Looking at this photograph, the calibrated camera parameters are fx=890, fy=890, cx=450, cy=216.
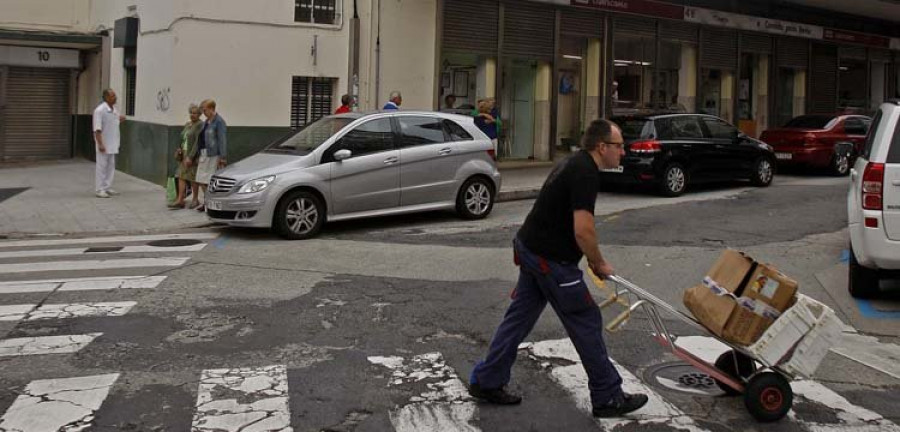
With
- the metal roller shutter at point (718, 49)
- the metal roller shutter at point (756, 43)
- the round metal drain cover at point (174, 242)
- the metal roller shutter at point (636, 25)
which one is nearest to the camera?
the round metal drain cover at point (174, 242)

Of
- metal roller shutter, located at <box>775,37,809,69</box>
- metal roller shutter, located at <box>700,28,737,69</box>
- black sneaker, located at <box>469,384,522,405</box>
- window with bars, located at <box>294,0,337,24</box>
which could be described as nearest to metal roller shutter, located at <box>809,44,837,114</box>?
metal roller shutter, located at <box>775,37,809,69</box>

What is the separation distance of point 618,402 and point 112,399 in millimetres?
3017

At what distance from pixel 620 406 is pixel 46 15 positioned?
64.2ft

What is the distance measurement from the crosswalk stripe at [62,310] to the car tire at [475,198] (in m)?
6.06

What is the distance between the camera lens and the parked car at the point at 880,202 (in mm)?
7609

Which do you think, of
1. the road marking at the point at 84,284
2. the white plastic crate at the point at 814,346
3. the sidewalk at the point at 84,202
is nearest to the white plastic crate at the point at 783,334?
the white plastic crate at the point at 814,346

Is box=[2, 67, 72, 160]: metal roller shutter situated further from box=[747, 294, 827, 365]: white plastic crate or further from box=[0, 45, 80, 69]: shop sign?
box=[747, 294, 827, 365]: white plastic crate

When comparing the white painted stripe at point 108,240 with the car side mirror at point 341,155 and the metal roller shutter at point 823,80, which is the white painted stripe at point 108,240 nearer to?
the car side mirror at point 341,155

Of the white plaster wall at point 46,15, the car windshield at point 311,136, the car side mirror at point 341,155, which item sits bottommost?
the car side mirror at point 341,155

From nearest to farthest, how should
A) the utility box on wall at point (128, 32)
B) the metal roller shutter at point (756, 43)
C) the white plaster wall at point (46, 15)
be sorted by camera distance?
the utility box on wall at point (128, 32) → the white plaster wall at point (46, 15) → the metal roller shutter at point (756, 43)

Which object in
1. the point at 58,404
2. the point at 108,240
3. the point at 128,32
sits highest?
the point at 128,32

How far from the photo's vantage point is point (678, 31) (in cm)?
2328

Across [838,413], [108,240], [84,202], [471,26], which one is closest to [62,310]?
[108,240]

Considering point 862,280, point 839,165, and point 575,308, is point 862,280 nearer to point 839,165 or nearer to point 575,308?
point 575,308
